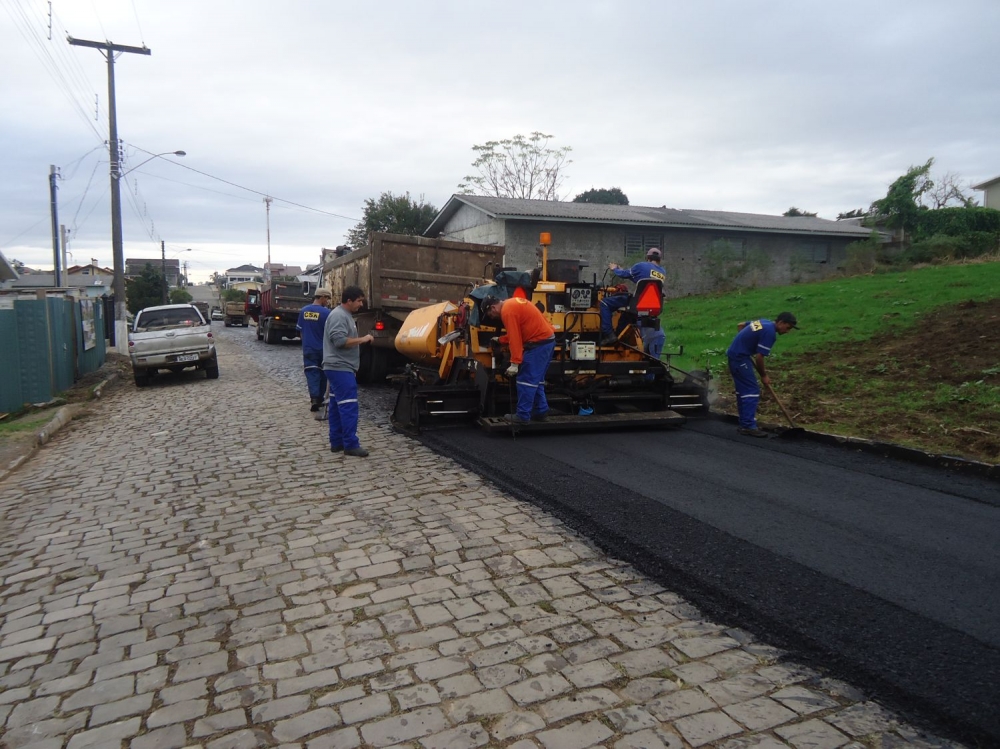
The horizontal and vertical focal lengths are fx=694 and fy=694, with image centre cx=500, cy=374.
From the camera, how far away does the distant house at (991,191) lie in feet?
121

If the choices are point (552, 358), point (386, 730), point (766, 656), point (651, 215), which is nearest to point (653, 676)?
point (766, 656)

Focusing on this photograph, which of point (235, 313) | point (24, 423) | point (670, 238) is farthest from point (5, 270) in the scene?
point (235, 313)

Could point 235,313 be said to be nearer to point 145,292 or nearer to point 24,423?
point 145,292

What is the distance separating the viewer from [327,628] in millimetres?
3461

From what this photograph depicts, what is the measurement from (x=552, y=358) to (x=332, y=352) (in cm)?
253

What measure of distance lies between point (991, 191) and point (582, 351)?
1576 inches

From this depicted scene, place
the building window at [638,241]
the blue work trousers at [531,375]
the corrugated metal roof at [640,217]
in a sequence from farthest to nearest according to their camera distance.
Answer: the building window at [638,241] < the corrugated metal roof at [640,217] < the blue work trousers at [531,375]

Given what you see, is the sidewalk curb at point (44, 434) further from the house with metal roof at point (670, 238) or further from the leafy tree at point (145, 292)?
the leafy tree at point (145, 292)

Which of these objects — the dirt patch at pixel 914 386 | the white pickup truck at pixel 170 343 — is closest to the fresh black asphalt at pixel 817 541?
the dirt patch at pixel 914 386

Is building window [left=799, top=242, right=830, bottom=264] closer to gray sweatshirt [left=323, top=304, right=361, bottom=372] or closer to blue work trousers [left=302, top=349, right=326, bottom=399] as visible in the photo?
blue work trousers [left=302, top=349, right=326, bottom=399]

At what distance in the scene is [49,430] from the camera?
361 inches

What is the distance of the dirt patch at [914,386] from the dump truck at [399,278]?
5.35 metres

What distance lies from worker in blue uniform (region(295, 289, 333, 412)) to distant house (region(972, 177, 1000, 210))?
3920 cm

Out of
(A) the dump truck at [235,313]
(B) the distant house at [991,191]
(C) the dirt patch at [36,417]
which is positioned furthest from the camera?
(A) the dump truck at [235,313]
